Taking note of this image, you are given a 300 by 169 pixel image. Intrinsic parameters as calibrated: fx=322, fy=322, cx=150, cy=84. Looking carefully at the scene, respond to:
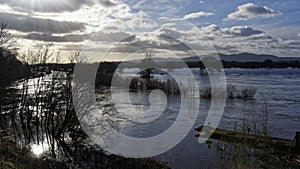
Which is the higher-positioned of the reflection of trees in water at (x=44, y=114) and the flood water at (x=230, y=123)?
the reflection of trees in water at (x=44, y=114)

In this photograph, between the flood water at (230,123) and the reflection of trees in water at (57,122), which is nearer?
the reflection of trees in water at (57,122)

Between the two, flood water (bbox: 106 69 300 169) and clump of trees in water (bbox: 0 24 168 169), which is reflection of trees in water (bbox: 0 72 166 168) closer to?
clump of trees in water (bbox: 0 24 168 169)

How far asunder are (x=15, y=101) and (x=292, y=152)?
811 inches

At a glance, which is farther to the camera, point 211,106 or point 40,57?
point 211,106

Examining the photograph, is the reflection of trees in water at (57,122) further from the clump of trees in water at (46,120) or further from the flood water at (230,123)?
the flood water at (230,123)

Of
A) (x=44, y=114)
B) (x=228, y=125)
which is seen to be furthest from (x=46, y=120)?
(x=228, y=125)

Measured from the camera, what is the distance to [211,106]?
31219 millimetres

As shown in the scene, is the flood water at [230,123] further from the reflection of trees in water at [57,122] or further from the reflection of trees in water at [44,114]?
the reflection of trees in water at [44,114]

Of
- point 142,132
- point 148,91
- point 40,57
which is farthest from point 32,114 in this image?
point 148,91

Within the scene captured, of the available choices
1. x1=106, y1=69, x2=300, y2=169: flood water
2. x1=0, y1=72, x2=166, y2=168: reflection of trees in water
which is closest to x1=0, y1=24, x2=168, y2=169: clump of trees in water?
x1=0, y1=72, x2=166, y2=168: reflection of trees in water

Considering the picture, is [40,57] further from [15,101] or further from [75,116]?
[75,116]

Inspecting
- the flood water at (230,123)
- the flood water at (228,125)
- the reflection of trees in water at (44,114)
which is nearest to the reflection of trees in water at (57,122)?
the reflection of trees in water at (44,114)

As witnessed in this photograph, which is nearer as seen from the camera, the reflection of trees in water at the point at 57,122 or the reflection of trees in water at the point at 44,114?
the reflection of trees in water at the point at 57,122

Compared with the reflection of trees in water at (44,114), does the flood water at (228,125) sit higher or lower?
lower
